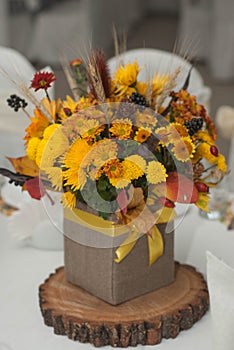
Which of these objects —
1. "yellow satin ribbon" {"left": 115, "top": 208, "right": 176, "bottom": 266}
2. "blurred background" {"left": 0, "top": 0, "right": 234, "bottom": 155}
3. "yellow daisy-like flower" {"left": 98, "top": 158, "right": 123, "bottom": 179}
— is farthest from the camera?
"blurred background" {"left": 0, "top": 0, "right": 234, "bottom": 155}

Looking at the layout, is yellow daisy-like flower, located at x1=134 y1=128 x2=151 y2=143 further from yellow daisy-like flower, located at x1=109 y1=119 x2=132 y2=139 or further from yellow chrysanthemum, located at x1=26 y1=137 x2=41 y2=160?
yellow chrysanthemum, located at x1=26 y1=137 x2=41 y2=160

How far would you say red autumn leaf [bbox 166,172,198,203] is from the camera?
117cm

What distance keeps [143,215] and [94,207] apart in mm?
88

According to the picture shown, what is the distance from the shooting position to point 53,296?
1.27 metres

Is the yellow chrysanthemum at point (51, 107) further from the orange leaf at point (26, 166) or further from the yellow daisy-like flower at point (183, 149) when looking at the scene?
the yellow daisy-like flower at point (183, 149)

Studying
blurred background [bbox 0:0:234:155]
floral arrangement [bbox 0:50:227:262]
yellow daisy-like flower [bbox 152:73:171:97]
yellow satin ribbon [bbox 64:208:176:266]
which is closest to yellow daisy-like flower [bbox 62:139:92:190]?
floral arrangement [bbox 0:50:227:262]

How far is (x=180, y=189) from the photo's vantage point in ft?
3.83

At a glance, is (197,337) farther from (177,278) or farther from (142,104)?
(142,104)

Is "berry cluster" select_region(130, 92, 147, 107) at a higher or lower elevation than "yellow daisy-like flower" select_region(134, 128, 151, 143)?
higher

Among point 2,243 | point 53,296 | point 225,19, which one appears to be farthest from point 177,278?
point 225,19

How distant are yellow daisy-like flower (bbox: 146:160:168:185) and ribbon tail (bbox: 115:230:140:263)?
0.12m

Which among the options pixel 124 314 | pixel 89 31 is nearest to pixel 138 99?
pixel 124 314

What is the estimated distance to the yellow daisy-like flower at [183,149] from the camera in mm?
1137

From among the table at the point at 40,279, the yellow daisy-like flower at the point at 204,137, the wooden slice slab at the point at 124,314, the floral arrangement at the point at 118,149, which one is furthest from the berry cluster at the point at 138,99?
the wooden slice slab at the point at 124,314
